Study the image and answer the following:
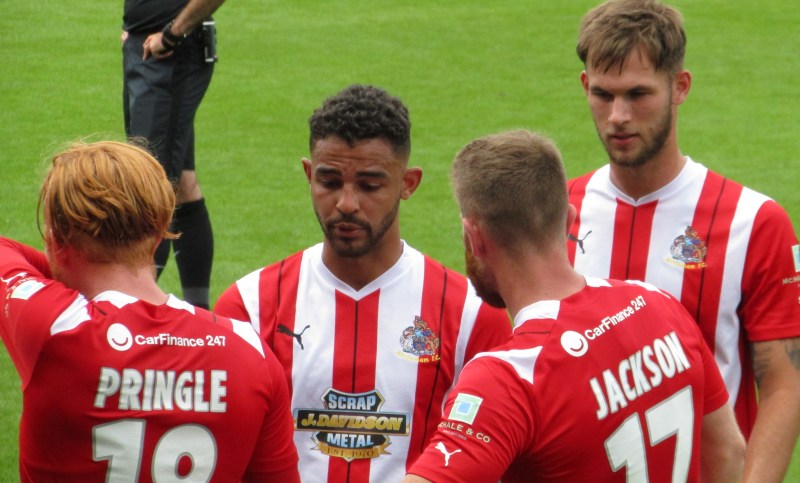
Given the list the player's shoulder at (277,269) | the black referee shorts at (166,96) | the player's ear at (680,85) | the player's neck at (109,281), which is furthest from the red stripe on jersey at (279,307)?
the black referee shorts at (166,96)

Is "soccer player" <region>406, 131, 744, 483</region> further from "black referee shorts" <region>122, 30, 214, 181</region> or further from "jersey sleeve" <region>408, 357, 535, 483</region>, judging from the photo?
"black referee shorts" <region>122, 30, 214, 181</region>

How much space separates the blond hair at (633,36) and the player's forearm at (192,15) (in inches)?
114

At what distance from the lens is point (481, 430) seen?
244 cm

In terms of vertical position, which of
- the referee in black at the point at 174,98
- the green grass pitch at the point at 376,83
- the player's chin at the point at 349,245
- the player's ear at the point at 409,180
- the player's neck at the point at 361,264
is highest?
the player's ear at the point at 409,180

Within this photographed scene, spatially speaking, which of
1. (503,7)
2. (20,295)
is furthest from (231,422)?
(503,7)

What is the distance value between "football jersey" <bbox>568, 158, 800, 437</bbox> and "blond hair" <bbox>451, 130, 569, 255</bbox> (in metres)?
0.84

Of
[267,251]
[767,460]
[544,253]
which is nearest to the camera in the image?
[544,253]

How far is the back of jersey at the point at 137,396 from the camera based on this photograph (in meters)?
2.69

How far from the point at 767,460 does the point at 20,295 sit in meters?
1.87

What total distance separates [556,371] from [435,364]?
771 mm

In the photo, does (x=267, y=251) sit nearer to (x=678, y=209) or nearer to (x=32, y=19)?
(x=678, y=209)

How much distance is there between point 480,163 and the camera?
275cm

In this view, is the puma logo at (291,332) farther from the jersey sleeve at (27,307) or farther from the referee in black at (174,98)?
the referee in black at (174,98)

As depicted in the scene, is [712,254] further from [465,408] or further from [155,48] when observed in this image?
[155,48]
